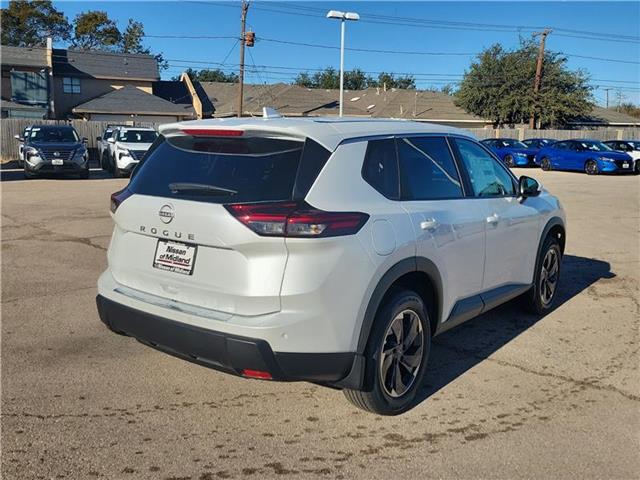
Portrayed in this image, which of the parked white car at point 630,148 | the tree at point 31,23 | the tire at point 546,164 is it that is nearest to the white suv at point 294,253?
the parked white car at point 630,148

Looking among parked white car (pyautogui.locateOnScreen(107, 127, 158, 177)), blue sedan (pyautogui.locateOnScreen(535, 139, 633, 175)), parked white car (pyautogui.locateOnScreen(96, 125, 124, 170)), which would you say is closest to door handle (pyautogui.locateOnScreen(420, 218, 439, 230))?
parked white car (pyautogui.locateOnScreen(107, 127, 158, 177))

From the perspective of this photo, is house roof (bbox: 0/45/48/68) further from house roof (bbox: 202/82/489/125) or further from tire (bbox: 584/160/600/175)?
tire (bbox: 584/160/600/175)

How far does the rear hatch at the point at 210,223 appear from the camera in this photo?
321cm

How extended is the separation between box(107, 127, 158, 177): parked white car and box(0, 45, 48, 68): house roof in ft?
84.2

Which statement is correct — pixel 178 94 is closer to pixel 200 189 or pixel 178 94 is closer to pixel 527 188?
pixel 527 188

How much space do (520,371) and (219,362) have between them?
98.3 inches

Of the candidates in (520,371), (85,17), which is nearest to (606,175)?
(520,371)

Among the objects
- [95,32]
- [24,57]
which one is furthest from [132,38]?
[24,57]

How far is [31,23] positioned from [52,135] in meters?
56.2

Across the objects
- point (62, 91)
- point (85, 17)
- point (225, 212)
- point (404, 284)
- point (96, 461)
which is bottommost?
point (96, 461)

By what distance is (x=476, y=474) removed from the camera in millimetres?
3160

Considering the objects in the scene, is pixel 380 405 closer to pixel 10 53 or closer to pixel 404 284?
pixel 404 284

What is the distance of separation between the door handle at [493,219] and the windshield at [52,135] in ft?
62.8

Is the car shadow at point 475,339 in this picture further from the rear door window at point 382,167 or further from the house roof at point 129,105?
the house roof at point 129,105
